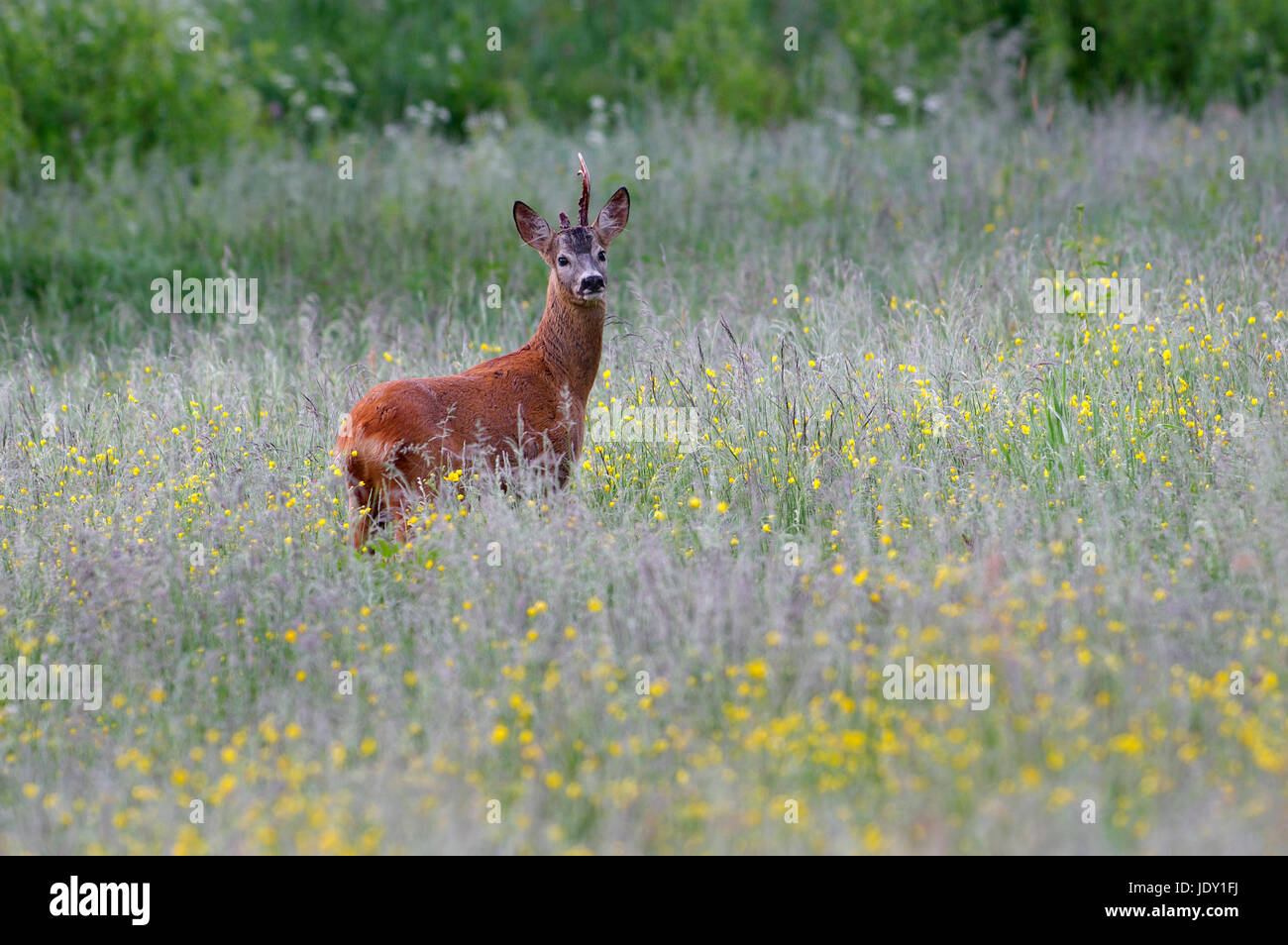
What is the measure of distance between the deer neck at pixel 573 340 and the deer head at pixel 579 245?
4 centimetres

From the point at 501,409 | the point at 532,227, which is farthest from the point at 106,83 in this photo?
the point at 501,409

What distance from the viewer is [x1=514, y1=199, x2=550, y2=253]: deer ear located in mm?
6609

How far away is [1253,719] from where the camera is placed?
3867 millimetres

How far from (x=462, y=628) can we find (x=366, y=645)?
0.39 m

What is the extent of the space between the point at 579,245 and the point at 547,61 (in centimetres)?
1575

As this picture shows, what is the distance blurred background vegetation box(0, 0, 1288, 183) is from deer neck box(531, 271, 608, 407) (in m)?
6.35

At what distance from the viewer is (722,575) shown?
4.99 metres

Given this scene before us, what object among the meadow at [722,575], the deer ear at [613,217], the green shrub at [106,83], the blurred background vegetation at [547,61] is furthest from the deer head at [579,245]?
the green shrub at [106,83]

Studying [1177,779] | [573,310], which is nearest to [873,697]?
[1177,779]

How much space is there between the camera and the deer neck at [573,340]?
21.4ft

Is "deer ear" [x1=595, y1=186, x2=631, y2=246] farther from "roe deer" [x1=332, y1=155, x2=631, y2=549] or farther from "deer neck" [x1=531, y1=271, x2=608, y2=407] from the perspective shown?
"deer neck" [x1=531, y1=271, x2=608, y2=407]

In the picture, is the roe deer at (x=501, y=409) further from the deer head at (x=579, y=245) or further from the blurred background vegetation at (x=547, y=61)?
the blurred background vegetation at (x=547, y=61)

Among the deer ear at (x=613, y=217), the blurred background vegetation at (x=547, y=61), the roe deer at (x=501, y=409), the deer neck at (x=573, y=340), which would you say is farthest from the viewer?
the blurred background vegetation at (x=547, y=61)
